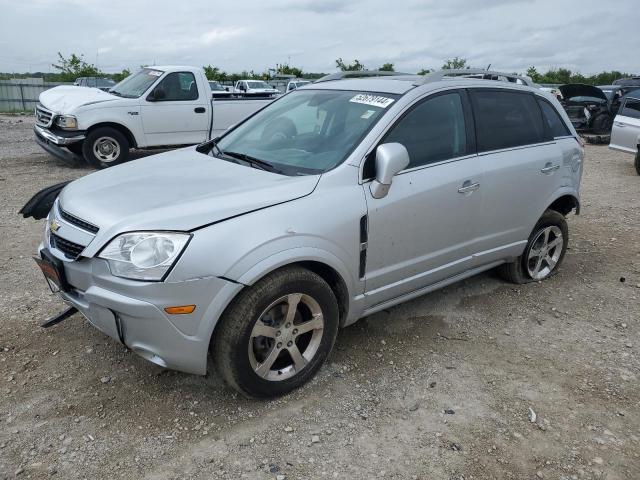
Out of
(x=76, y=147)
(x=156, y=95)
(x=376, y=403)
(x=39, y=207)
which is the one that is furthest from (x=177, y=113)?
(x=376, y=403)

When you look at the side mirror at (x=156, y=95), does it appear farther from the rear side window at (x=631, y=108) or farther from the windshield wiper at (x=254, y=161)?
the rear side window at (x=631, y=108)

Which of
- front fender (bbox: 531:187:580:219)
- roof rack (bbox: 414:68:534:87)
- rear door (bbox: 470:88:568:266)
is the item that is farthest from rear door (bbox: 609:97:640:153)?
rear door (bbox: 470:88:568:266)

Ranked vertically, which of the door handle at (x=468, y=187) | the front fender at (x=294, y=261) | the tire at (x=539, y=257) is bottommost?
the tire at (x=539, y=257)

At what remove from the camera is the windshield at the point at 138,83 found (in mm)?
9539

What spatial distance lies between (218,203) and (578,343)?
9.01ft

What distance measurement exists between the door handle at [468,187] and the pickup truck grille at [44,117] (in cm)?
777

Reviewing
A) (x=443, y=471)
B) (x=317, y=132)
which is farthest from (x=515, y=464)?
(x=317, y=132)

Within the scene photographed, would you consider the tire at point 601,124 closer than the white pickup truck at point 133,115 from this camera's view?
No

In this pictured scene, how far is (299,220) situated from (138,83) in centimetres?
813

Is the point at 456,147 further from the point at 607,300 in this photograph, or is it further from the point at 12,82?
the point at 12,82

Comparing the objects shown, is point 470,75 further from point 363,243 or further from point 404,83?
point 363,243

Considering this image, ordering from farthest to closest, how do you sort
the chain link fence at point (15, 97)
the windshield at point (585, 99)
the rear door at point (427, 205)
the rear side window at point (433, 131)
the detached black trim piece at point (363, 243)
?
the chain link fence at point (15, 97) < the windshield at point (585, 99) < the rear side window at point (433, 131) < the rear door at point (427, 205) < the detached black trim piece at point (363, 243)

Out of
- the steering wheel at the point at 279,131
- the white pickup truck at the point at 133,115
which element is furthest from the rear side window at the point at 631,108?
the steering wheel at the point at 279,131

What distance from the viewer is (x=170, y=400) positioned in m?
3.04
